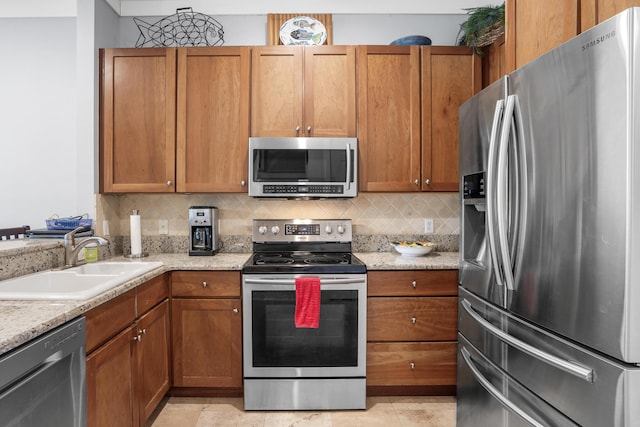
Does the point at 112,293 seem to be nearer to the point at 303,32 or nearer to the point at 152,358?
the point at 152,358

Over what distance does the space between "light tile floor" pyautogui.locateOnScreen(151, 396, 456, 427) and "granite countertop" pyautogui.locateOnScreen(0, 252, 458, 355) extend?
0.88 m

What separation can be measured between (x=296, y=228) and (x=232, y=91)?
3.52ft

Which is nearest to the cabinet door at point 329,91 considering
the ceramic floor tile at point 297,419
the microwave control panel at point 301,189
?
the microwave control panel at point 301,189

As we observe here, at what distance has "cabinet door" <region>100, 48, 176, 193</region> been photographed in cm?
254

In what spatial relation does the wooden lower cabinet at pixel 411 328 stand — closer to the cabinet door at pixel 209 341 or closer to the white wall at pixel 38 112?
the cabinet door at pixel 209 341

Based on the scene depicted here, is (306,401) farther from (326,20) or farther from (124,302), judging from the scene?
(326,20)

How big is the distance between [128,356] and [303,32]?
93.5 inches

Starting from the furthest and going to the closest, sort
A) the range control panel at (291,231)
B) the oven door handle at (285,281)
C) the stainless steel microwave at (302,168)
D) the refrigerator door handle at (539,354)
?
the range control panel at (291,231) → the stainless steel microwave at (302,168) → the oven door handle at (285,281) → the refrigerator door handle at (539,354)

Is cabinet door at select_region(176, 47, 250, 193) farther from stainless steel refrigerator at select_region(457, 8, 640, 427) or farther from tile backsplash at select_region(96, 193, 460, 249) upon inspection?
stainless steel refrigerator at select_region(457, 8, 640, 427)

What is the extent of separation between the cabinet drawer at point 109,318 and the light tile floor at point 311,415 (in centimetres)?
82

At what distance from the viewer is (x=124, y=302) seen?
5.65 feet

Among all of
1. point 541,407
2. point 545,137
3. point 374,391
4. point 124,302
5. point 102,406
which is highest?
point 545,137

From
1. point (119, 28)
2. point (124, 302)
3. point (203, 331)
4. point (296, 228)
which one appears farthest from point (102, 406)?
point (119, 28)

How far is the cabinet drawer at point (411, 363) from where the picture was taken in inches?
91.0
